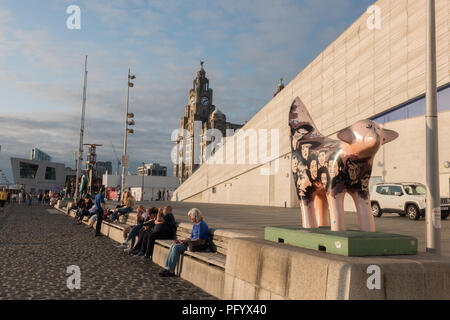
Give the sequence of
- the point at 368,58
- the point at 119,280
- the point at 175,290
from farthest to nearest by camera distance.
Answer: the point at 368,58, the point at 119,280, the point at 175,290

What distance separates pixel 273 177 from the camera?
36562 mm

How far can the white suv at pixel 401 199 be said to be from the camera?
17828 mm

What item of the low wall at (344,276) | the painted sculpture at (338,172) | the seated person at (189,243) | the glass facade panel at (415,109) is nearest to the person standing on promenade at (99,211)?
the seated person at (189,243)

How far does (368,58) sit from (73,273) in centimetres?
2236

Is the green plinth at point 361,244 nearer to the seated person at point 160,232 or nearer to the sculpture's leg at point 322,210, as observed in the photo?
the sculpture's leg at point 322,210

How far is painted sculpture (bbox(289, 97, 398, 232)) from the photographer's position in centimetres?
550

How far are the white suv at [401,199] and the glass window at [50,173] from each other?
4153 inches

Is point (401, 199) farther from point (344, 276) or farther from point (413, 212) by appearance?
point (344, 276)

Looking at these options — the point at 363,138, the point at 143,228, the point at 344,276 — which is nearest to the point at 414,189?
the point at 143,228

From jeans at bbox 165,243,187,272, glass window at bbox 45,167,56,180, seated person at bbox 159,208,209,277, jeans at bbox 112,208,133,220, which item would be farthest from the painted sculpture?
glass window at bbox 45,167,56,180

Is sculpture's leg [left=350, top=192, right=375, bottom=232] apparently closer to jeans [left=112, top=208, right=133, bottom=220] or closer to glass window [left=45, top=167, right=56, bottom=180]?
jeans [left=112, top=208, right=133, bottom=220]

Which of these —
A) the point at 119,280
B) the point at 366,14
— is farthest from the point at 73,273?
the point at 366,14

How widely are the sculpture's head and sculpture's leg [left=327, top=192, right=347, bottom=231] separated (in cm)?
71
